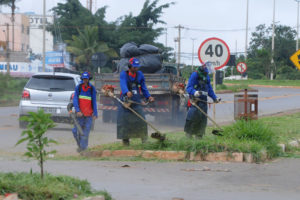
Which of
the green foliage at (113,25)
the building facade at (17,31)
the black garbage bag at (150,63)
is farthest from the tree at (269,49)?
the black garbage bag at (150,63)

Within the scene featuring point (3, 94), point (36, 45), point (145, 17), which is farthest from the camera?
point (36, 45)

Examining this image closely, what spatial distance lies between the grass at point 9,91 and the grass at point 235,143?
69.3 ft

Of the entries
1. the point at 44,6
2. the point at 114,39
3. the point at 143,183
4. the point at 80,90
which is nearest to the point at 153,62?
the point at 80,90

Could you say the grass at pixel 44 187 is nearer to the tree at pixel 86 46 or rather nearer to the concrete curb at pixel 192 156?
the concrete curb at pixel 192 156

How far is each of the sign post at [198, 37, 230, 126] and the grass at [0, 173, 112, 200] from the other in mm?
7750

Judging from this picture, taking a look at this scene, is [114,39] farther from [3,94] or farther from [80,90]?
[80,90]

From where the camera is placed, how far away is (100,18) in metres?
63.8

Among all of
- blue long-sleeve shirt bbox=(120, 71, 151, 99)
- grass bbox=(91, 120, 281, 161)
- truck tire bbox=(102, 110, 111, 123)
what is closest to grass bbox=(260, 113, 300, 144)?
grass bbox=(91, 120, 281, 161)

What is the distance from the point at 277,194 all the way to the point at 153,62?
477 inches

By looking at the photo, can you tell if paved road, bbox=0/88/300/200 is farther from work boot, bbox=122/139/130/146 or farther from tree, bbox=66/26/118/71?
tree, bbox=66/26/118/71

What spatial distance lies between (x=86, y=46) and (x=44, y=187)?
53.1 m

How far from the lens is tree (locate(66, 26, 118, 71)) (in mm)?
57000

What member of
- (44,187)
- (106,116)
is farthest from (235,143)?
(106,116)

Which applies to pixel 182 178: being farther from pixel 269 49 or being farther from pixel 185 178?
pixel 269 49
